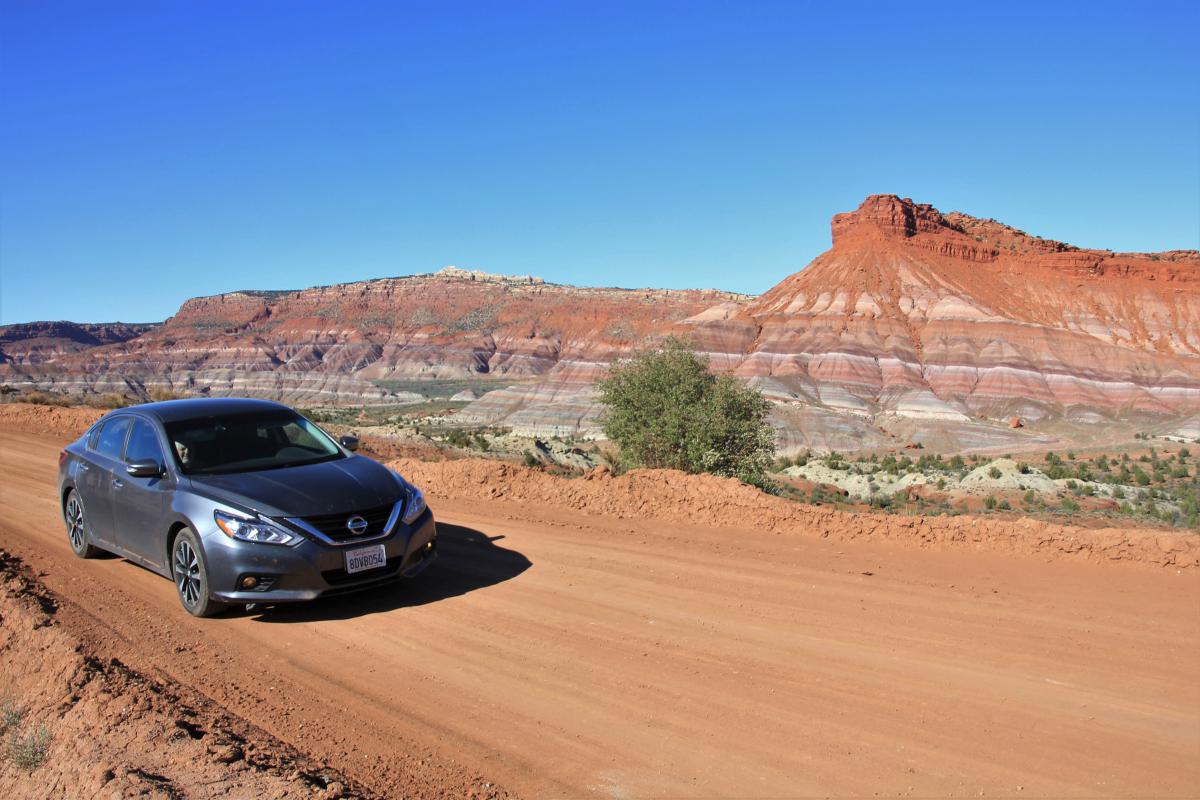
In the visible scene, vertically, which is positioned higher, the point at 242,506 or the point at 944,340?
the point at 944,340

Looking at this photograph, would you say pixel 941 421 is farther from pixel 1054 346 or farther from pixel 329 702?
pixel 329 702

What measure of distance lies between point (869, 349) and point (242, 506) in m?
77.7

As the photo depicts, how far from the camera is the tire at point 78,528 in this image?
8.69 metres

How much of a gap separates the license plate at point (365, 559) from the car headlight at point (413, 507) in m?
0.38

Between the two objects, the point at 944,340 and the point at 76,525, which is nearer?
the point at 76,525

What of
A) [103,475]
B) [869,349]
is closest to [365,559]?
[103,475]

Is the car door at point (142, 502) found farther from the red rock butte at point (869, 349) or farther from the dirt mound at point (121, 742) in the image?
the red rock butte at point (869, 349)

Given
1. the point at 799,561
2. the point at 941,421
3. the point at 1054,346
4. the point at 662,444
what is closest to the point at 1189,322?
the point at 1054,346

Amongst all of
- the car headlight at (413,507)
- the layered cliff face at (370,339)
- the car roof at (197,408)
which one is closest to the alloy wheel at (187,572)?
the car roof at (197,408)

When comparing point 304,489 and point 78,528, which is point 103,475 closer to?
point 78,528

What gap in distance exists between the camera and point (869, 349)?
78875mm

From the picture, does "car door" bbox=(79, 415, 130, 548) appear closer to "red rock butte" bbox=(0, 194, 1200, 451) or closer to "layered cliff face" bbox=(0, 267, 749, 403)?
"red rock butte" bbox=(0, 194, 1200, 451)

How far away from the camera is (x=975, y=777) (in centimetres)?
414

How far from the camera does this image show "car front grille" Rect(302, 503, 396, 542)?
6.64m
